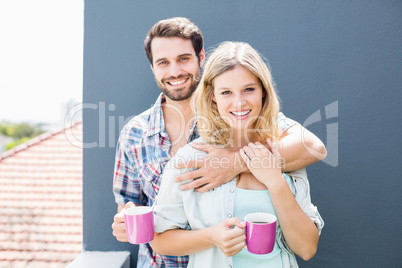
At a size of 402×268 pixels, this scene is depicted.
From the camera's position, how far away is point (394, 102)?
229 centimetres

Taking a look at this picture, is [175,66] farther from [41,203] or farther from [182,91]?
[41,203]

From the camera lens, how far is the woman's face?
4.75ft

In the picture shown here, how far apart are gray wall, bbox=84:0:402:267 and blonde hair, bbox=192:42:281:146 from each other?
0.82 m

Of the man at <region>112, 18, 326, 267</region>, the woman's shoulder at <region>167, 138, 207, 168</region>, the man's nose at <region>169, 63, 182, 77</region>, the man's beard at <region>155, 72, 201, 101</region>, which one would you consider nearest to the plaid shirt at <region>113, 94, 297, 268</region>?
the man at <region>112, 18, 326, 267</region>

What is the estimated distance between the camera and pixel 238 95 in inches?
57.1

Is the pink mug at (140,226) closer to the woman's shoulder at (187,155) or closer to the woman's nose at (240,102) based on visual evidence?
the woman's shoulder at (187,155)

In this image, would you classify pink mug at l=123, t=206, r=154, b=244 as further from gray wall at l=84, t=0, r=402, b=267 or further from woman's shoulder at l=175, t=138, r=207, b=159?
gray wall at l=84, t=0, r=402, b=267

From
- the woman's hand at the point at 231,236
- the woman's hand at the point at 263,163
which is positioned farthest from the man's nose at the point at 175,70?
the woman's hand at the point at 231,236

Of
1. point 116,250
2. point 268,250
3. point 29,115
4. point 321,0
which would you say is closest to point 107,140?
point 116,250

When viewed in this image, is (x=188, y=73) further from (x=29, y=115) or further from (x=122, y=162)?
(x=29, y=115)

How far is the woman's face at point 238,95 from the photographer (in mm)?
1448

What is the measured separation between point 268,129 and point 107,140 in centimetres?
138

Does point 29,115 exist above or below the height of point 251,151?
above

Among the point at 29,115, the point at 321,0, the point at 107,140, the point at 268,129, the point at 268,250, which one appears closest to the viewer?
the point at 268,250
